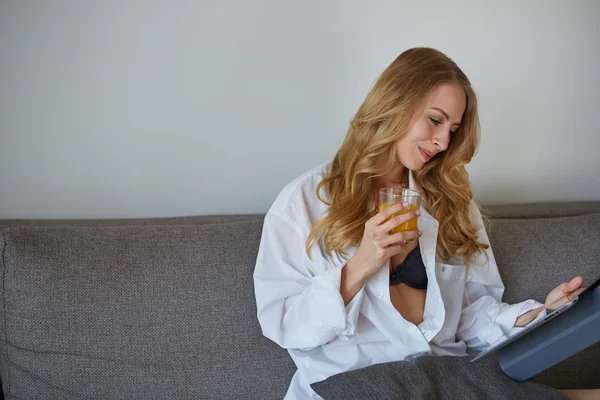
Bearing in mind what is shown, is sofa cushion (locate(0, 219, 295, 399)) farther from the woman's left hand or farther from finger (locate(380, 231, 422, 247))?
the woman's left hand

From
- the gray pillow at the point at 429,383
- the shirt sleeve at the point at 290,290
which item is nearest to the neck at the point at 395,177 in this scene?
the shirt sleeve at the point at 290,290

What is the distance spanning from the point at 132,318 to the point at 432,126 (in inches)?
39.1

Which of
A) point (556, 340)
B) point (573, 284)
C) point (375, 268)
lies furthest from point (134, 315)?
point (573, 284)

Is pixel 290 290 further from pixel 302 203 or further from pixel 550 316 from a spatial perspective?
pixel 550 316

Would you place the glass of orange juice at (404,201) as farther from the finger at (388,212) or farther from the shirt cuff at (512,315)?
the shirt cuff at (512,315)

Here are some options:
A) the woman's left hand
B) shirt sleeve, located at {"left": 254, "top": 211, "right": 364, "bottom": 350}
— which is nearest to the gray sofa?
shirt sleeve, located at {"left": 254, "top": 211, "right": 364, "bottom": 350}

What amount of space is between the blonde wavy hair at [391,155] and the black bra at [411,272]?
130 millimetres

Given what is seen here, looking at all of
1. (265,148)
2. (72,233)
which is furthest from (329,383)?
(265,148)

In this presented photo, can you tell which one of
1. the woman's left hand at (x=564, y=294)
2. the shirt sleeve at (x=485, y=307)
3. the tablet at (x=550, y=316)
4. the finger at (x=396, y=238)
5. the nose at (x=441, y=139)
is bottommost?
the shirt sleeve at (x=485, y=307)

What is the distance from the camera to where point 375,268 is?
1581 mm

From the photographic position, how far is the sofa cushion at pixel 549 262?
2057mm

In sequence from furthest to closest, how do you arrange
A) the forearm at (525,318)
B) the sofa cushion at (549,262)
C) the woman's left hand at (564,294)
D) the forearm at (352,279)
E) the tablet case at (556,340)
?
the sofa cushion at (549,262) < the forearm at (525,318) < the woman's left hand at (564,294) < the forearm at (352,279) < the tablet case at (556,340)

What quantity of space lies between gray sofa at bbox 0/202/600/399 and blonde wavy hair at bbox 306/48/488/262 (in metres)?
0.30

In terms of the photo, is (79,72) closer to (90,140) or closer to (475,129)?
(90,140)
